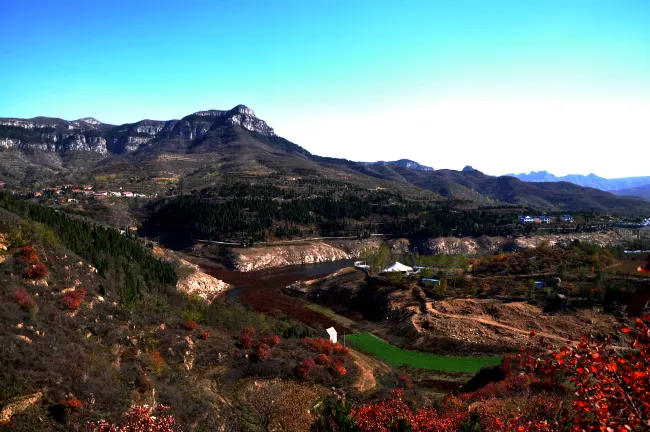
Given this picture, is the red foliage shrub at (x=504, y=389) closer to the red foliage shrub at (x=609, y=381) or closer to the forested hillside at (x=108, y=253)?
the red foliage shrub at (x=609, y=381)

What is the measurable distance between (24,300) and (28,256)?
7.10m

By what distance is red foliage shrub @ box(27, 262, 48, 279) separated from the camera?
2721 cm

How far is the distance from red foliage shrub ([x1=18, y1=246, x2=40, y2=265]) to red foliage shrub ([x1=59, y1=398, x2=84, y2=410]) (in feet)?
49.9

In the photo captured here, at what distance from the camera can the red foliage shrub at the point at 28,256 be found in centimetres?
2830

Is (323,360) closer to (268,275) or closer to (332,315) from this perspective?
(332,315)

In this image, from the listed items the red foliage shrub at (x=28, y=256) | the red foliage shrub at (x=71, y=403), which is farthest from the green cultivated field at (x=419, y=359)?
the red foliage shrub at (x=28, y=256)

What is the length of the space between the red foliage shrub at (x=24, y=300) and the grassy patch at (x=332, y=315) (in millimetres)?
43129

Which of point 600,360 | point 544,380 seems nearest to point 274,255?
point 544,380

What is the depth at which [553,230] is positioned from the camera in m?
126

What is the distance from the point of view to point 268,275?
310 feet

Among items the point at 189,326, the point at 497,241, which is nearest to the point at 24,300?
the point at 189,326

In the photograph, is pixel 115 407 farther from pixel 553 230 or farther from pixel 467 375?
pixel 553 230

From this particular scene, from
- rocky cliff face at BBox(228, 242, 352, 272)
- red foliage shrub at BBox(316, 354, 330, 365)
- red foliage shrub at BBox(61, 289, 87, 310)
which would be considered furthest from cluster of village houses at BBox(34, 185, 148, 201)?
red foliage shrub at BBox(316, 354, 330, 365)

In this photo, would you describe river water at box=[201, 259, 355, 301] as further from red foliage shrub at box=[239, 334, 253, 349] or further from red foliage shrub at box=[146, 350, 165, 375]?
red foliage shrub at box=[146, 350, 165, 375]
